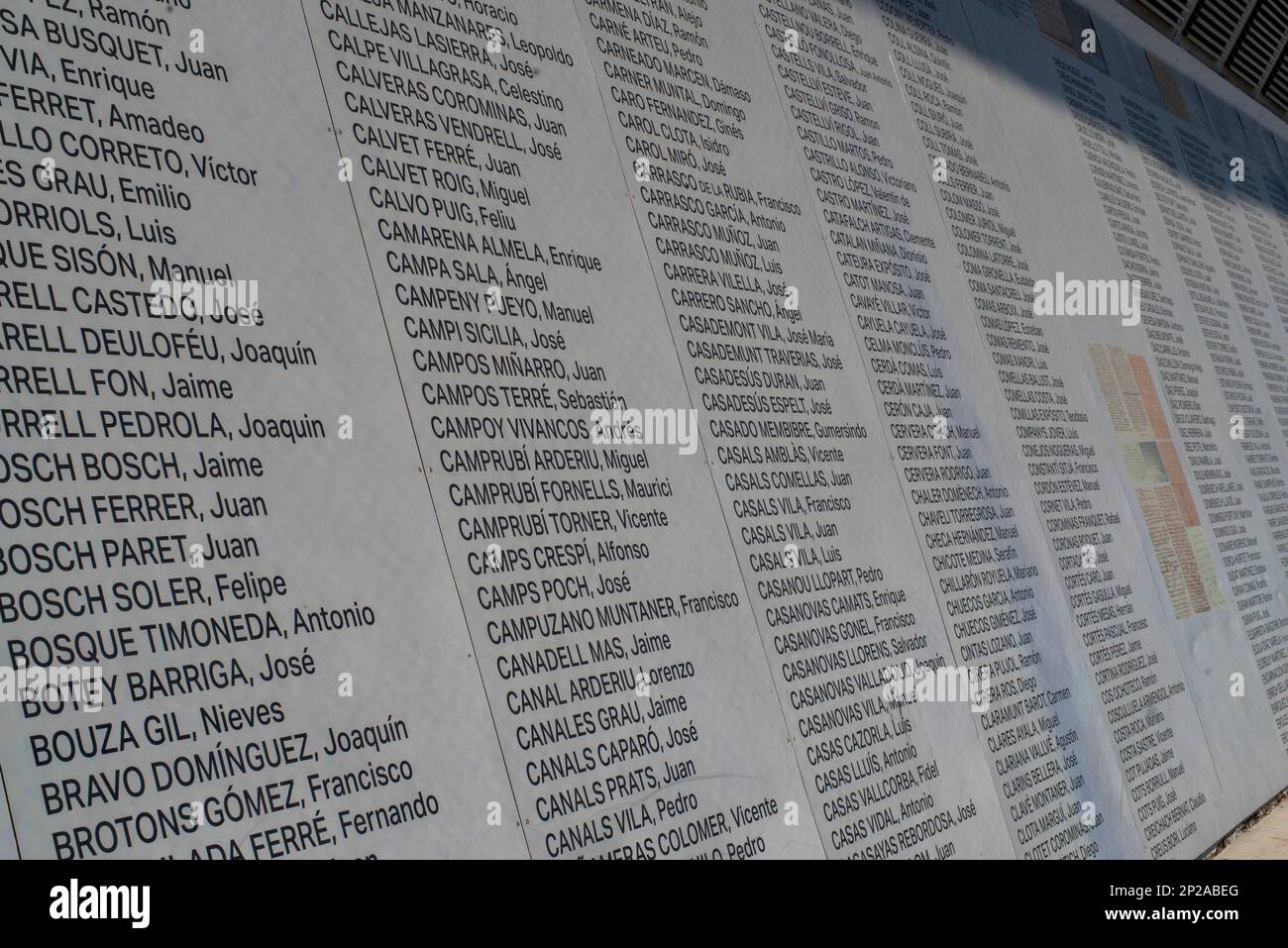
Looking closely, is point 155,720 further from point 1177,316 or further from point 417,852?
point 1177,316

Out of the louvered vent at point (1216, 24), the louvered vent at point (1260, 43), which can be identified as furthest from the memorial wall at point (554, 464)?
the louvered vent at point (1260, 43)

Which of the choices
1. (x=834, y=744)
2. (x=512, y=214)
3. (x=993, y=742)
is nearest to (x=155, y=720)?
(x=512, y=214)

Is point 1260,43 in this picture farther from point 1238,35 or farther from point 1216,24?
point 1216,24

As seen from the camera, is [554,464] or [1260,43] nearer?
[554,464]

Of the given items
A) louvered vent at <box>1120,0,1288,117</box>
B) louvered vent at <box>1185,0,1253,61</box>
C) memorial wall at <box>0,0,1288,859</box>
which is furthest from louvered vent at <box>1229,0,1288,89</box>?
memorial wall at <box>0,0,1288,859</box>

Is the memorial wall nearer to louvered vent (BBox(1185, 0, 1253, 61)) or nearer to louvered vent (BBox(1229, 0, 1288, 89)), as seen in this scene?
louvered vent (BBox(1185, 0, 1253, 61))

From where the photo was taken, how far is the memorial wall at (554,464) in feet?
4.25

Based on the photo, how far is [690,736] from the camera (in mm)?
1860

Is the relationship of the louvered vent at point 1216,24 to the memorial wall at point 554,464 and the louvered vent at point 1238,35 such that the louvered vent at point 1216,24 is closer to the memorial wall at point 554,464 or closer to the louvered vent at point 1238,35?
the louvered vent at point 1238,35

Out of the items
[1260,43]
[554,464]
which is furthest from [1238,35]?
[554,464]

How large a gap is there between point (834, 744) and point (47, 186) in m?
1.52

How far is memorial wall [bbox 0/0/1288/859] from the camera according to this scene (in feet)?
4.25

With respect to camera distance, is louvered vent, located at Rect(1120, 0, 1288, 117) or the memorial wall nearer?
the memorial wall

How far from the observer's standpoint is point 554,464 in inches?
72.0
